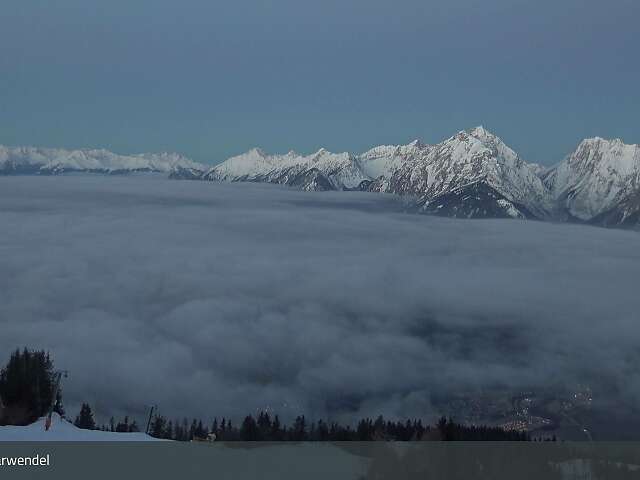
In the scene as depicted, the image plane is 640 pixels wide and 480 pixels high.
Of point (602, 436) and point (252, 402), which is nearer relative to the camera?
point (602, 436)

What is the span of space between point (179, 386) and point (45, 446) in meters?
126

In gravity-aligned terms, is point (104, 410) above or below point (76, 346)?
below

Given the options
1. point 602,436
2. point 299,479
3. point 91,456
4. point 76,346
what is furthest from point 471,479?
point 76,346

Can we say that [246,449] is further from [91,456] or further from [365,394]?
[365,394]

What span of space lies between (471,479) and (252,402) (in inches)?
4537

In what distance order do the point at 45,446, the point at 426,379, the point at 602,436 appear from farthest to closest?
the point at 426,379, the point at 602,436, the point at 45,446

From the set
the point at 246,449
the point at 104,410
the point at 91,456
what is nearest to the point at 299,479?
the point at 246,449

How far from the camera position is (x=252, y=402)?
17475 centimetres

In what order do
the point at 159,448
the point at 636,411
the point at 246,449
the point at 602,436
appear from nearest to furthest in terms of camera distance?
1. the point at 159,448
2. the point at 246,449
3. the point at 602,436
4. the point at 636,411

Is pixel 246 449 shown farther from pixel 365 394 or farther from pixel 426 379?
pixel 426 379

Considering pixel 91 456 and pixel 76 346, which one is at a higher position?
pixel 76 346

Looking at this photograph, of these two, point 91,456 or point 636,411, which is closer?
point 91,456

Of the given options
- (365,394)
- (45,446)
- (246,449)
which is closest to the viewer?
(45,446)

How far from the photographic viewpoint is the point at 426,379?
197875 millimetres
